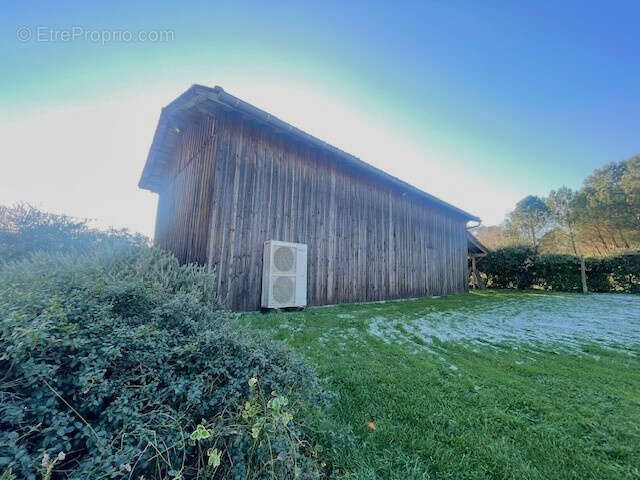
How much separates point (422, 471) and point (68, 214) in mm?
7987

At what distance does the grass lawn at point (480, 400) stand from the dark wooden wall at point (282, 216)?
197 centimetres

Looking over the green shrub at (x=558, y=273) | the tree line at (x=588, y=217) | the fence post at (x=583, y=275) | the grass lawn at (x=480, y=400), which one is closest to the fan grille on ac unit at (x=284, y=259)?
the grass lawn at (x=480, y=400)

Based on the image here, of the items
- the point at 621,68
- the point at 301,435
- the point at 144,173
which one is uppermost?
the point at 621,68

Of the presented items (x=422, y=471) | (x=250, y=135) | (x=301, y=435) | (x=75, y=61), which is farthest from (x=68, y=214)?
(x=422, y=471)

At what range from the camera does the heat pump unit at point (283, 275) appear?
4.94m

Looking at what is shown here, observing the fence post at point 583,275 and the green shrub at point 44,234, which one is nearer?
the green shrub at point 44,234

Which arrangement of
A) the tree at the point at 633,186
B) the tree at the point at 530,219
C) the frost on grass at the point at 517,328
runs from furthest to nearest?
1. the tree at the point at 530,219
2. the tree at the point at 633,186
3. the frost on grass at the point at 517,328

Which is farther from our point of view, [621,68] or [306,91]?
[621,68]

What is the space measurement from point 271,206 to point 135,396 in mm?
4549

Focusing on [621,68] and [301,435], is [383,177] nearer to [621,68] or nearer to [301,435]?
[301,435]

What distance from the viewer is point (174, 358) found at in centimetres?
140

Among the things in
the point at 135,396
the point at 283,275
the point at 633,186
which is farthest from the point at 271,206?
the point at 633,186

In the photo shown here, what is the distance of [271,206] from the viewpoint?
5.44 m

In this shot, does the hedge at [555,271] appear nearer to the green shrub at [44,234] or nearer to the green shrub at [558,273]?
the green shrub at [558,273]
